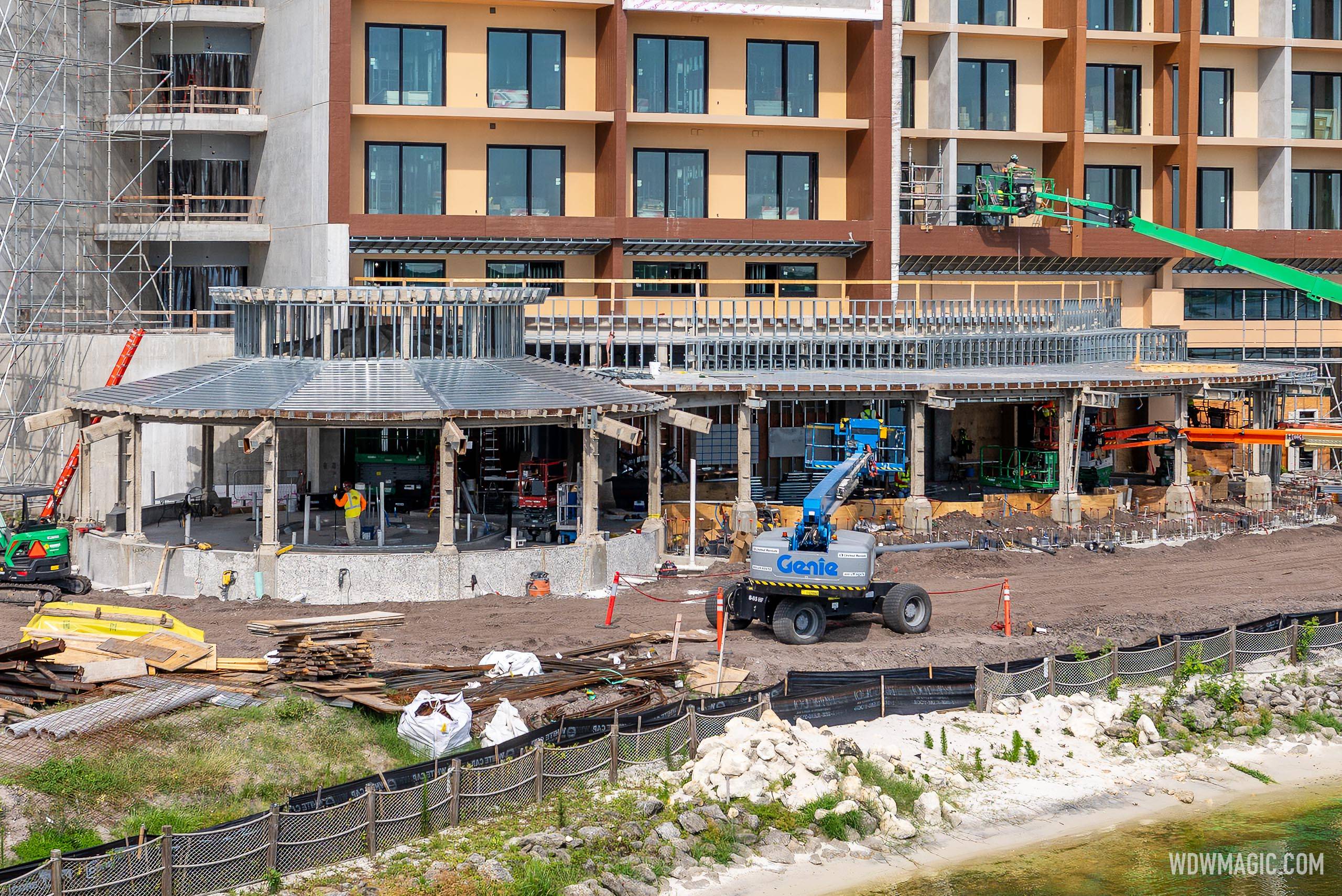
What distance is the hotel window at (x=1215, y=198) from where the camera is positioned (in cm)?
6894

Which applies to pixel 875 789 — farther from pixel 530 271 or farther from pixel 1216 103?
pixel 1216 103

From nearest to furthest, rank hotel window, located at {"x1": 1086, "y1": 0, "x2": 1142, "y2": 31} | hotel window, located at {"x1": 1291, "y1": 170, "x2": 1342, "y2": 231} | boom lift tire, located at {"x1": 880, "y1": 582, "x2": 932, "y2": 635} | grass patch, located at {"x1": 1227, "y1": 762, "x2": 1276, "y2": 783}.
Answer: grass patch, located at {"x1": 1227, "y1": 762, "x2": 1276, "y2": 783} → boom lift tire, located at {"x1": 880, "y1": 582, "x2": 932, "y2": 635} → hotel window, located at {"x1": 1086, "y1": 0, "x2": 1142, "y2": 31} → hotel window, located at {"x1": 1291, "y1": 170, "x2": 1342, "y2": 231}

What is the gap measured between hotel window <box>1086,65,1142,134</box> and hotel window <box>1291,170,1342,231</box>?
889 cm

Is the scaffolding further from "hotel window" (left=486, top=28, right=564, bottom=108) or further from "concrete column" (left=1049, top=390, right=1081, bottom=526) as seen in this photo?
"concrete column" (left=1049, top=390, right=1081, bottom=526)

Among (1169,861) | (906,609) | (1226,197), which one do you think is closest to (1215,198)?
(1226,197)

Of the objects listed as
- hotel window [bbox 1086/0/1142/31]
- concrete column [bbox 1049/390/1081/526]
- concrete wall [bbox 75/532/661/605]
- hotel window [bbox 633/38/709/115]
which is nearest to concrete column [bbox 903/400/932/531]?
concrete column [bbox 1049/390/1081/526]

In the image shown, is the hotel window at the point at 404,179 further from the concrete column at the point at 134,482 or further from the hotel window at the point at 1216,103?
the hotel window at the point at 1216,103

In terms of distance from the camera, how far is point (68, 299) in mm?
58094

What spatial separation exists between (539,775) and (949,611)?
15625 millimetres

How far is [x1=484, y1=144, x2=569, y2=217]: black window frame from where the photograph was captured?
57.4 meters

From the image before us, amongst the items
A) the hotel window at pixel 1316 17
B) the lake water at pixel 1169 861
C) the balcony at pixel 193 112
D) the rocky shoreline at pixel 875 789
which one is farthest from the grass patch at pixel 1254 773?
the hotel window at pixel 1316 17

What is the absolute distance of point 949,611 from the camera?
38156 millimetres

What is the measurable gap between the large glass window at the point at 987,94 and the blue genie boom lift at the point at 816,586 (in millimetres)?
33285

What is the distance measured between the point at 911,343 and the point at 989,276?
40.0ft
